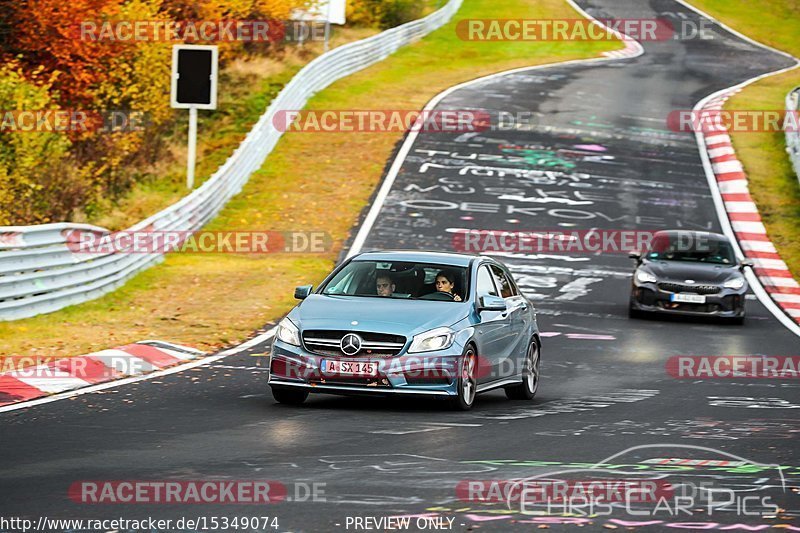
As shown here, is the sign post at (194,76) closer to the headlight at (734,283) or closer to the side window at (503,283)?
the headlight at (734,283)

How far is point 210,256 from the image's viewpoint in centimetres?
2822

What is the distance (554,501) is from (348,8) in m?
52.3

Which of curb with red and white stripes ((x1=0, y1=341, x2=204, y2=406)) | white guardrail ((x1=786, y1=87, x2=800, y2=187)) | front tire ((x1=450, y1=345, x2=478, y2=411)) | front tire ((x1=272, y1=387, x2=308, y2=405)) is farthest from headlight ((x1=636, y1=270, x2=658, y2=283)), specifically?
white guardrail ((x1=786, y1=87, x2=800, y2=187))

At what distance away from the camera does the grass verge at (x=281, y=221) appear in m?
18.3

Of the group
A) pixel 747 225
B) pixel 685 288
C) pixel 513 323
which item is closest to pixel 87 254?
pixel 513 323

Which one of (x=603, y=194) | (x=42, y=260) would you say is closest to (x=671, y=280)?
(x=42, y=260)

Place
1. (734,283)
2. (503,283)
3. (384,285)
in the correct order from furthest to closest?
(734,283), (503,283), (384,285)

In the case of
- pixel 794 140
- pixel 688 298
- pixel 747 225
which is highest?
pixel 794 140

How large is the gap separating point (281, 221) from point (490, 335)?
18.3 metres

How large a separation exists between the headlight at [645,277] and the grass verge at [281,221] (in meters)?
5.71

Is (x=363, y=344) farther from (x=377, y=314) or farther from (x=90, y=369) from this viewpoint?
(x=90, y=369)

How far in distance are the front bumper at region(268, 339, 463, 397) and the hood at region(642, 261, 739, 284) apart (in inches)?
445

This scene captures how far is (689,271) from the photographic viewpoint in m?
23.4

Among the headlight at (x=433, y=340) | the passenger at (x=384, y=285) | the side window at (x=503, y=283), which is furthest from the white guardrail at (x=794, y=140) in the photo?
the headlight at (x=433, y=340)
